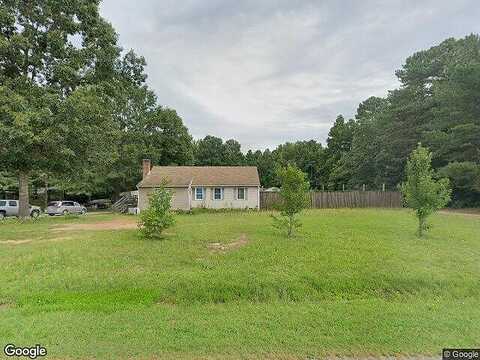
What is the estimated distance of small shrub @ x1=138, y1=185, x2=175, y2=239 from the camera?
11930 millimetres

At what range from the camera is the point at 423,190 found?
1279 centimetres

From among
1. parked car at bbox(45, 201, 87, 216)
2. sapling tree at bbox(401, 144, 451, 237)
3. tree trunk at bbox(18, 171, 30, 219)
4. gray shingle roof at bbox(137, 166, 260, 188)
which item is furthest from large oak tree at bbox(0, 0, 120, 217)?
sapling tree at bbox(401, 144, 451, 237)

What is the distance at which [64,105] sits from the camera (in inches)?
720

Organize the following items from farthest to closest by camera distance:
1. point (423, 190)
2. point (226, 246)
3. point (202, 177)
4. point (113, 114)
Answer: point (113, 114), point (202, 177), point (423, 190), point (226, 246)

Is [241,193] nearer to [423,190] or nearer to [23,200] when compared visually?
[23,200]

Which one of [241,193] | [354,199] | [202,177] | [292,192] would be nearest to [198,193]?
[202,177]

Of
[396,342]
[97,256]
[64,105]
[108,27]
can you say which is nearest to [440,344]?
[396,342]

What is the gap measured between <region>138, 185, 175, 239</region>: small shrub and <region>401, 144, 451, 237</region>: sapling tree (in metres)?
9.21

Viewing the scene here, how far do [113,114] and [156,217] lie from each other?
988 inches

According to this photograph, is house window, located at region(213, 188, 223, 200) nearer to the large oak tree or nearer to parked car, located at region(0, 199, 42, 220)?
the large oak tree

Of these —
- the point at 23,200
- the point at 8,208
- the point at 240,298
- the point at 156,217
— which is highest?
the point at 23,200

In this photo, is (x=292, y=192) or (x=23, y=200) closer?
(x=292, y=192)

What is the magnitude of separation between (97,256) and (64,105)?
12.3m

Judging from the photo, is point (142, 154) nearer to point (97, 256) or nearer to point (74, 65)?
point (74, 65)
